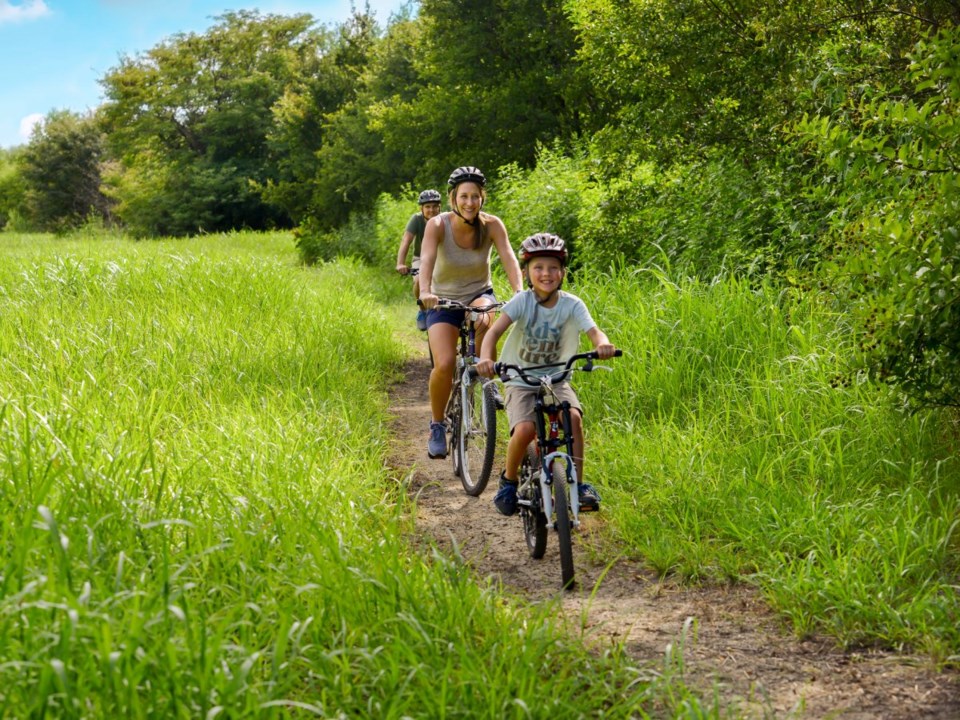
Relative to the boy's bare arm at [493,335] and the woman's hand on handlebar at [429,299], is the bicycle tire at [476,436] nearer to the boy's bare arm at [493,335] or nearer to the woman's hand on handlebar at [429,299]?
the woman's hand on handlebar at [429,299]

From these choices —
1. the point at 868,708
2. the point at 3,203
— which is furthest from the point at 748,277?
the point at 3,203

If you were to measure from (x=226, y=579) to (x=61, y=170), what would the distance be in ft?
194

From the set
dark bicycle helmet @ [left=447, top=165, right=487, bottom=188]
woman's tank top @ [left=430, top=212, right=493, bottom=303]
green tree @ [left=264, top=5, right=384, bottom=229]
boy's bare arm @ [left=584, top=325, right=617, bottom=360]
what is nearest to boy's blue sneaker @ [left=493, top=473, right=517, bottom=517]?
boy's bare arm @ [left=584, top=325, right=617, bottom=360]

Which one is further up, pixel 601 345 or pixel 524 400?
pixel 601 345

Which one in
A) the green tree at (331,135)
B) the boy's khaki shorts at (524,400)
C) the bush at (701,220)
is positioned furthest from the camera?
the green tree at (331,135)

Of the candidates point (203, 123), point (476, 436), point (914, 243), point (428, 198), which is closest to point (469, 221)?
A: point (476, 436)

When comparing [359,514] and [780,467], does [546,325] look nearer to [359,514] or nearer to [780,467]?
[359,514]

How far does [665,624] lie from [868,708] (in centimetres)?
102

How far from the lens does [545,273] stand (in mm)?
5242

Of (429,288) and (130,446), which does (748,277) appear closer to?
(429,288)

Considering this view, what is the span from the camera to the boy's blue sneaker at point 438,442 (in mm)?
7207

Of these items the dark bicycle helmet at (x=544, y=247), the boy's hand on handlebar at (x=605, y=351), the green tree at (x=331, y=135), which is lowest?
the boy's hand on handlebar at (x=605, y=351)

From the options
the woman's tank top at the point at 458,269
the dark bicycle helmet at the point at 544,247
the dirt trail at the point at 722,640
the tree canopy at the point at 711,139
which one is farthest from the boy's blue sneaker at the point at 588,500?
the woman's tank top at the point at 458,269

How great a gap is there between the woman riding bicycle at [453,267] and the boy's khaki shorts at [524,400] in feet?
5.34
